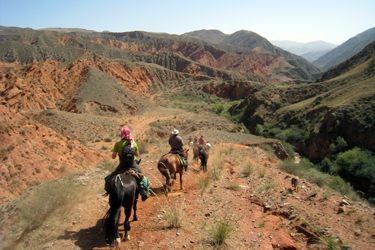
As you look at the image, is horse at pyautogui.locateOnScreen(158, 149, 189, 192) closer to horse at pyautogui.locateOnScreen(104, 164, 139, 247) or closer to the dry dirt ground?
the dry dirt ground

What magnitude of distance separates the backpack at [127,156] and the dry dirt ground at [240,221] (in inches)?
27.8

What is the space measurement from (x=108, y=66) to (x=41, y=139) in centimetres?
4135

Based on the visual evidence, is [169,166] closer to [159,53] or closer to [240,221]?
[240,221]

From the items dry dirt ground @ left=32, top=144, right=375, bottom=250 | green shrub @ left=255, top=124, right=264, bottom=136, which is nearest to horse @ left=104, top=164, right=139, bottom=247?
dry dirt ground @ left=32, top=144, right=375, bottom=250

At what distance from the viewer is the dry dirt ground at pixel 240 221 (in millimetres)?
4539

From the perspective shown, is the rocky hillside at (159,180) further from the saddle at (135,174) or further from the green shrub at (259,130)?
the green shrub at (259,130)

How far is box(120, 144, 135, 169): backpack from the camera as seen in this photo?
5.10 meters

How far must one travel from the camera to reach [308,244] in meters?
4.74

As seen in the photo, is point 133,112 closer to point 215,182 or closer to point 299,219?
point 215,182

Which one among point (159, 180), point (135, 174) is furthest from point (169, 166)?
point (135, 174)

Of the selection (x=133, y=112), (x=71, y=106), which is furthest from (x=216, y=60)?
(x=71, y=106)

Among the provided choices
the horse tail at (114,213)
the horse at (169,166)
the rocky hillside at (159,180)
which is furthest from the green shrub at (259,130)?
the horse tail at (114,213)

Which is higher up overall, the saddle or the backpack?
the backpack

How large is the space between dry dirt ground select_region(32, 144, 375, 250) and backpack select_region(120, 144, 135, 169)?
705 mm
